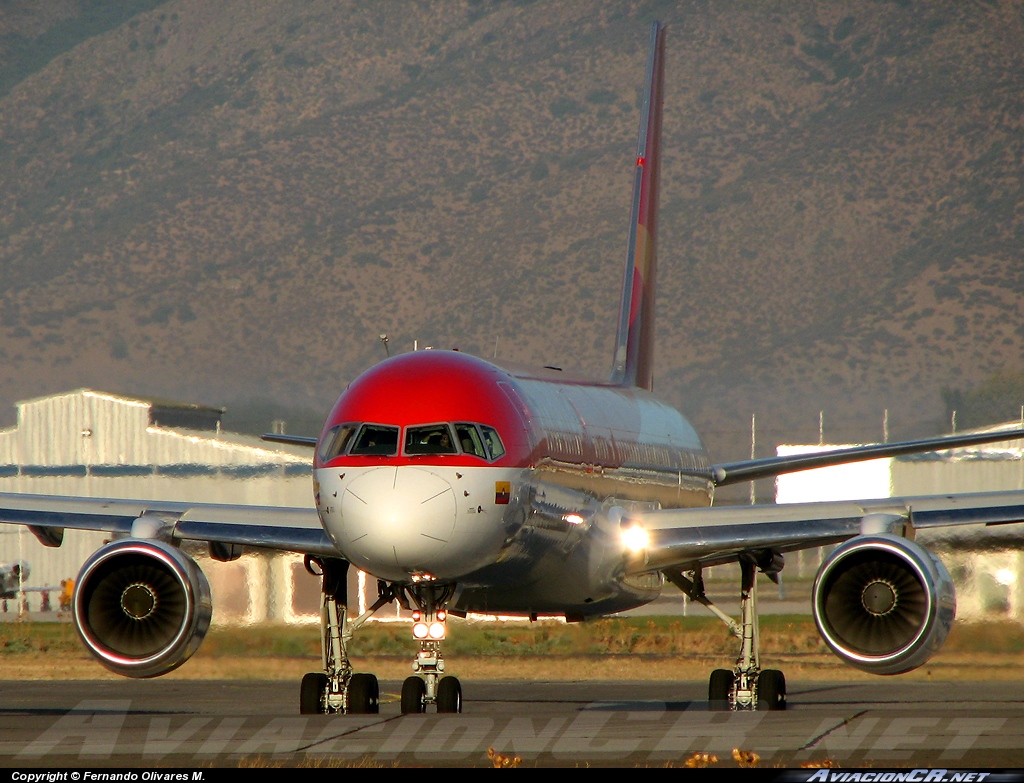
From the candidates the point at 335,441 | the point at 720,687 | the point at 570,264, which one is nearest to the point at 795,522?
the point at 720,687

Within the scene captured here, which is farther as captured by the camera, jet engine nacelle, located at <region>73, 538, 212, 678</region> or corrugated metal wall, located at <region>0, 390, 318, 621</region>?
corrugated metal wall, located at <region>0, 390, 318, 621</region>

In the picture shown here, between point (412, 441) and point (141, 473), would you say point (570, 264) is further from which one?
point (412, 441)

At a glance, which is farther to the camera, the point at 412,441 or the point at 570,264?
the point at 570,264

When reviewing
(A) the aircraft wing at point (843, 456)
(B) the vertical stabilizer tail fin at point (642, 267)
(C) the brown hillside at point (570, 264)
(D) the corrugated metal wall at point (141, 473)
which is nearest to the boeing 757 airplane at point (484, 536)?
(A) the aircraft wing at point (843, 456)

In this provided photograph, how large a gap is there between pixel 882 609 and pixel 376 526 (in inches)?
219

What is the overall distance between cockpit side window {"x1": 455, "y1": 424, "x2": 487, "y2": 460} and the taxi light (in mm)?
4259

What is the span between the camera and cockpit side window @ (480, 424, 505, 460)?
1772cm

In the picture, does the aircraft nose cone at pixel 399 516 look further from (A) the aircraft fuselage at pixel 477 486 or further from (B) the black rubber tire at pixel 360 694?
(B) the black rubber tire at pixel 360 694

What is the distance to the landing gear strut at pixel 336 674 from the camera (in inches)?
784

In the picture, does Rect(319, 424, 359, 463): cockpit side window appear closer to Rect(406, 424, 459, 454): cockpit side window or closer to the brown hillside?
Rect(406, 424, 459, 454): cockpit side window

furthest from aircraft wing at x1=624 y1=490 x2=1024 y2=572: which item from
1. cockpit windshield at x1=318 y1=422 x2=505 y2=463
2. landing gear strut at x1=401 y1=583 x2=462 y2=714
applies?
cockpit windshield at x1=318 y1=422 x2=505 y2=463

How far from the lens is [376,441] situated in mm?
17219

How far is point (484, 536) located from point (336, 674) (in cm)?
391
